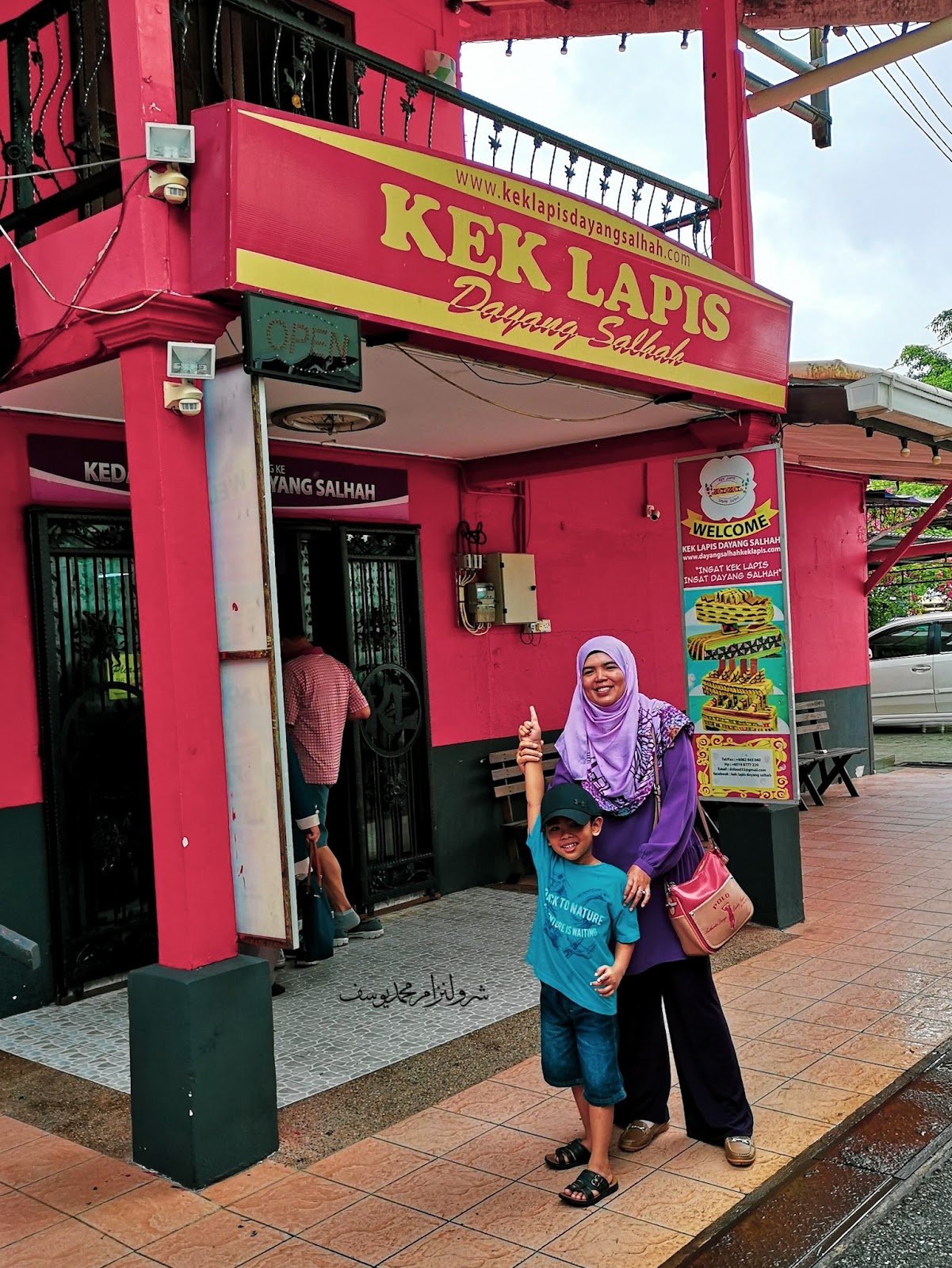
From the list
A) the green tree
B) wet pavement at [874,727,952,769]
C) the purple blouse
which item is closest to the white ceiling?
the purple blouse

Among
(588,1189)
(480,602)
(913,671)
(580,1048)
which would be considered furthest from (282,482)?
(913,671)

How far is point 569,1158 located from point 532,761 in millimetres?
1363

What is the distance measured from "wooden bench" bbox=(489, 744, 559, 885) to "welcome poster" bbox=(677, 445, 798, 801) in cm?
164

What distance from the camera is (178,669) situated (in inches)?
156

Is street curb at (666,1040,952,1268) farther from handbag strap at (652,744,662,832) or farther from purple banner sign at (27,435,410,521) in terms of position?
purple banner sign at (27,435,410,521)

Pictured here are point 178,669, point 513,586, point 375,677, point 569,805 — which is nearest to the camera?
point 569,805

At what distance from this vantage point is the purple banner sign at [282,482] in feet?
19.0

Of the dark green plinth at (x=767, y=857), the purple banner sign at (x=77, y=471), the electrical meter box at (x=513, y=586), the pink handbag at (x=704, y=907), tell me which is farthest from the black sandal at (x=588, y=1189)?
the electrical meter box at (x=513, y=586)

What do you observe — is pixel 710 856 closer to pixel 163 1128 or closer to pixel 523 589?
pixel 163 1128

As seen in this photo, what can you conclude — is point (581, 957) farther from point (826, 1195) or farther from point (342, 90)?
point (342, 90)

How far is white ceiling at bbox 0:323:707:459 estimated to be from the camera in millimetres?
5219

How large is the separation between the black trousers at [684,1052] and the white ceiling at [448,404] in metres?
2.75

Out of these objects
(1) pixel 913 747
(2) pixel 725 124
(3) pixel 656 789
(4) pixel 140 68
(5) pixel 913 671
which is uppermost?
(2) pixel 725 124

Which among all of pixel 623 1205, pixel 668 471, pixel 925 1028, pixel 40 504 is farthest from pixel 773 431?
pixel 623 1205
